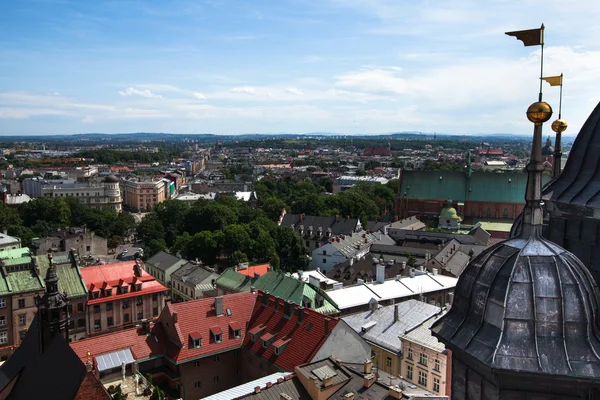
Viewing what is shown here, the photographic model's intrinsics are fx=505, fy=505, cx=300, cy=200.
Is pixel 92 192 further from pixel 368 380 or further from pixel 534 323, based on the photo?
pixel 534 323

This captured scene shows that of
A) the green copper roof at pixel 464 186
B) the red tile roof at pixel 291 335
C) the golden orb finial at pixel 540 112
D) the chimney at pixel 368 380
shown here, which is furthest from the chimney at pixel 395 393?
the green copper roof at pixel 464 186

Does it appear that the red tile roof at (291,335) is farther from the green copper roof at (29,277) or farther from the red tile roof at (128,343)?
the green copper roof at (29,277)

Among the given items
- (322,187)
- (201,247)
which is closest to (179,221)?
(201,247)

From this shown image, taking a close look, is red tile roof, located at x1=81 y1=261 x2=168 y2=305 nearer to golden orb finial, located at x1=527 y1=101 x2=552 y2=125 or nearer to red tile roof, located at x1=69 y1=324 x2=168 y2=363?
red tile roof, located at x1=69 y1=324 x2=168 y2=363

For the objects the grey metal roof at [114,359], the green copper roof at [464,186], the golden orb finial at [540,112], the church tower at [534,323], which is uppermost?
the golden orb finial at [540,112]

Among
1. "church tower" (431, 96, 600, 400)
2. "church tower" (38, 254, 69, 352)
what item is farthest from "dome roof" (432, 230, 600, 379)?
"church tower" (38, 254, 69, 352)

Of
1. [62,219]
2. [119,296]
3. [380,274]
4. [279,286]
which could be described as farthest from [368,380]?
[62,219]
